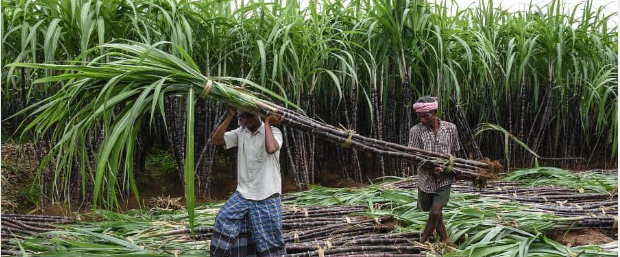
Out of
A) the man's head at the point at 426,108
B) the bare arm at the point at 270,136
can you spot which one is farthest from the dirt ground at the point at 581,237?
the bare arm at the point at 270,136

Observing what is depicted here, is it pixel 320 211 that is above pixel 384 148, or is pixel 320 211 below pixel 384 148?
below

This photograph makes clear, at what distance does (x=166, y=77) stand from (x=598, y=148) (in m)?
5.21

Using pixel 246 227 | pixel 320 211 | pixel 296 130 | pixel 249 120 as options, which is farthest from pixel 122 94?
pixel 296 130

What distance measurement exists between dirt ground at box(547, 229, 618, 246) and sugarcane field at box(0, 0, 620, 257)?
1 cm

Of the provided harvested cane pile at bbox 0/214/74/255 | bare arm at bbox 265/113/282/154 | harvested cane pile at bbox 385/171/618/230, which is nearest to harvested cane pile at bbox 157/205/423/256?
bare arm at bbox 265/113/282/154

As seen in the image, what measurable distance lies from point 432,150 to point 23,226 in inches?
86.6

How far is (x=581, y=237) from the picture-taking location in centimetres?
294

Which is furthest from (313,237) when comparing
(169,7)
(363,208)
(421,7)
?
(421,7)

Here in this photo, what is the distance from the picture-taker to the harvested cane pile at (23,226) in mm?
2734

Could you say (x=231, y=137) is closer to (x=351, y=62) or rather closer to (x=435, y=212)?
(x=435, y=212)

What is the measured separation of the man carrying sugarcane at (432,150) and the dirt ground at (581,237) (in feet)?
2.12

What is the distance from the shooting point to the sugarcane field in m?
2.43

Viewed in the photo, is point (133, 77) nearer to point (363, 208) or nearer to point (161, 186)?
point (363, 208)

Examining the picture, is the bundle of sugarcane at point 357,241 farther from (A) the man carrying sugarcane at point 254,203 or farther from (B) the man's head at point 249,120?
(B) the man's head at point 249,120
